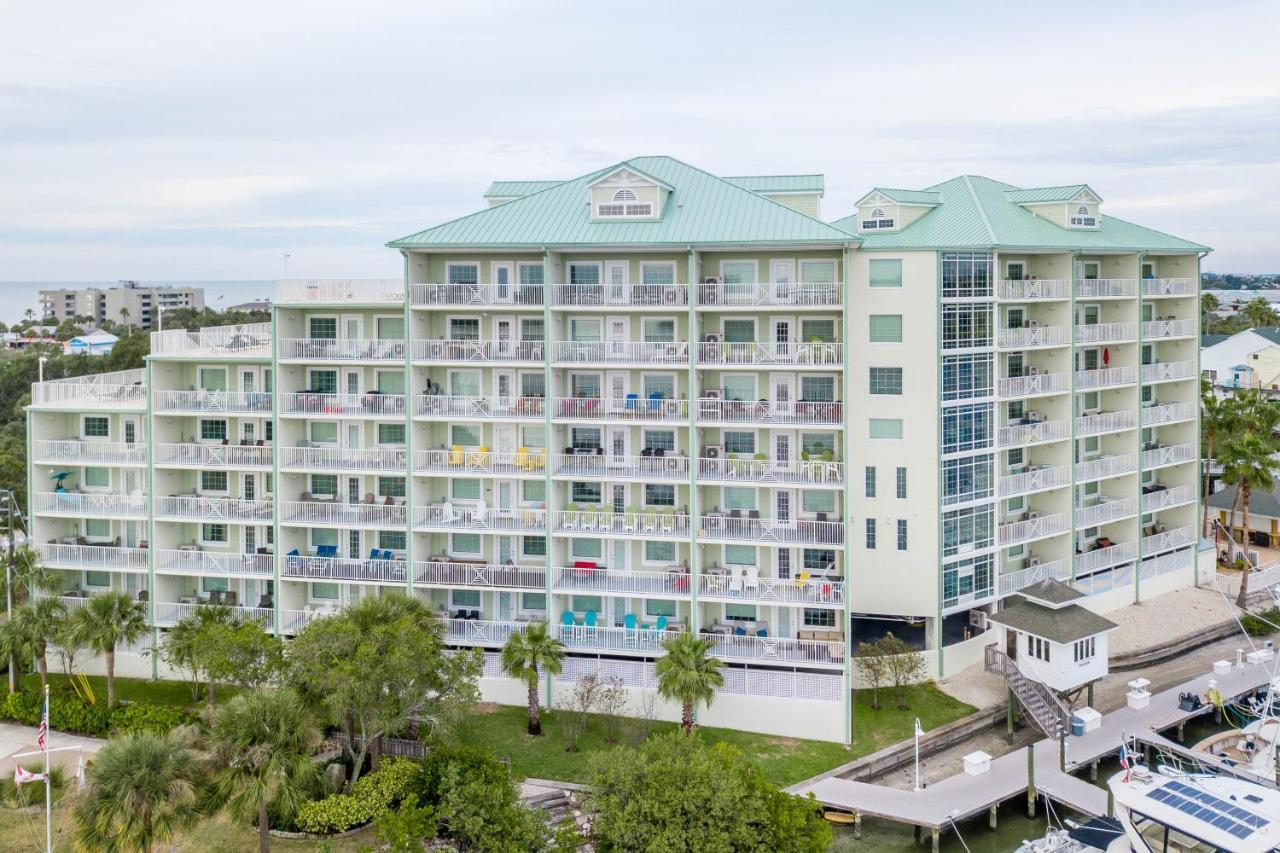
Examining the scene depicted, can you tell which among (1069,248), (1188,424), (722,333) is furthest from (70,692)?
(1188,424)

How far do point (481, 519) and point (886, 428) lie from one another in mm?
14053

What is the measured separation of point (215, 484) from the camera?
37562mm

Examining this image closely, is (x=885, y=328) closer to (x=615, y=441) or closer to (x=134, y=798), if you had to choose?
(x=615, y=441)

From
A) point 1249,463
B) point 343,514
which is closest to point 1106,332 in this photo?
point 1249,463

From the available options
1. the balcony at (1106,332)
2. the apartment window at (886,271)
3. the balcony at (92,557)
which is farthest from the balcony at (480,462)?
the balcony at (1106,332)

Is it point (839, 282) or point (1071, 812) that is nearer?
point (1071, 812)

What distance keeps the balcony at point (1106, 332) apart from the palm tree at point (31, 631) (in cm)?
3726

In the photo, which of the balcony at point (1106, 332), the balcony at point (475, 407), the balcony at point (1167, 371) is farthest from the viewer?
the balcony at point (1167, 371)

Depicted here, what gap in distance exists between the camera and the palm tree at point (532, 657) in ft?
101

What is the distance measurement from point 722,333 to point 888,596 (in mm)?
10782

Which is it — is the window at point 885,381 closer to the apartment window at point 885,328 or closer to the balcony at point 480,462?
the apartment window at point 885,328

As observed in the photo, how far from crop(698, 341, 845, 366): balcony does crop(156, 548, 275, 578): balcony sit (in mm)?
16305

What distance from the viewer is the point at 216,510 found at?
117 feet

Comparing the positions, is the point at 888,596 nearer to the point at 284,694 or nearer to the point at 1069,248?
the point at 1069,248
